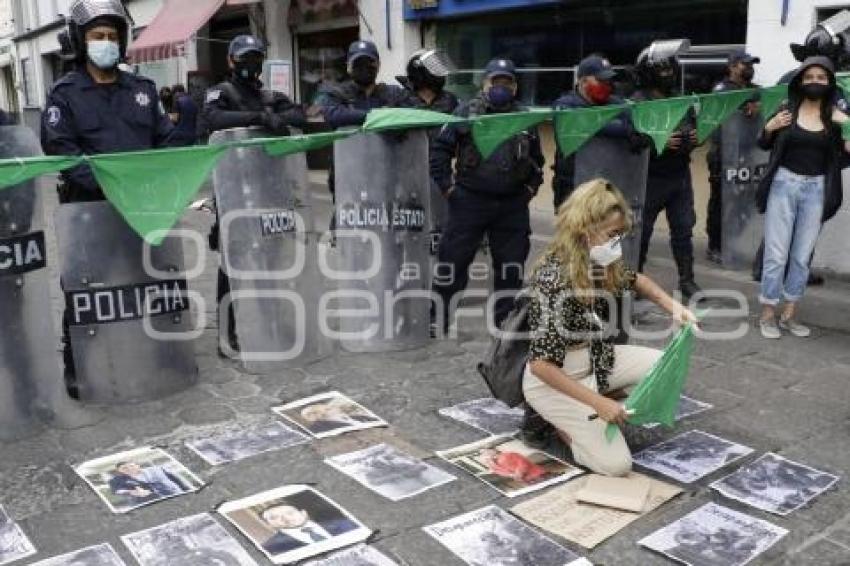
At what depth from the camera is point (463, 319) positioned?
18.9 feet

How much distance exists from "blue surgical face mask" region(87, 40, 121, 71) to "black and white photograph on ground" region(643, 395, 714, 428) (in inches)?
125

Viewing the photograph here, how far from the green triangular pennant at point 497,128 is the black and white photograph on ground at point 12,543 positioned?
2.95 meters

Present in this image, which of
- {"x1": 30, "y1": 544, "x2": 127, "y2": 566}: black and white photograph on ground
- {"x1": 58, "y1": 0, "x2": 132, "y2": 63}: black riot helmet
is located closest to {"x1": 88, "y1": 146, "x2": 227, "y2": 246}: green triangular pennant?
{"x1": 58, "y1": 0, "x2": 132, "y2": 63}: black riot helmet

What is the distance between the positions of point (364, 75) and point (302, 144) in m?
1.30

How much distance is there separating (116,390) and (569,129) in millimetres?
2868

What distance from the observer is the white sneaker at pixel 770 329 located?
206 inches

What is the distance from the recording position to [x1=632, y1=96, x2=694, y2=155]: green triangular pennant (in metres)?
5.11

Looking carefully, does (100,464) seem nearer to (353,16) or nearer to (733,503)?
(733,503)

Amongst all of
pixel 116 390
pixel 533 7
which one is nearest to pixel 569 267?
pixel 116 390

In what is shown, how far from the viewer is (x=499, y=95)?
5020mm

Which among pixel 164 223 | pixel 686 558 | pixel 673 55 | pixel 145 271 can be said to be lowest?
pixel 686 558

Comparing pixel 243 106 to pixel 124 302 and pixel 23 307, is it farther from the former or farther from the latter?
pixel 23 307

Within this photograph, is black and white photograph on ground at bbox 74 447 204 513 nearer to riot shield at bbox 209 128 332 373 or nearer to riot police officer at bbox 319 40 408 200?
riot shield at bbox 209 128 332 373

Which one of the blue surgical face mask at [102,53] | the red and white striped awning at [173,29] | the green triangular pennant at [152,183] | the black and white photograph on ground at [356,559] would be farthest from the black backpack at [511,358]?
the red and white striped awning at [173,29]
